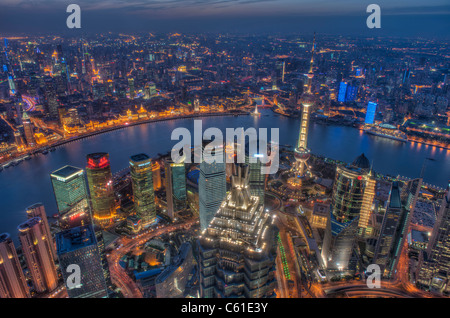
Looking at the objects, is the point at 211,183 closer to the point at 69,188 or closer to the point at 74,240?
the point at 74,240

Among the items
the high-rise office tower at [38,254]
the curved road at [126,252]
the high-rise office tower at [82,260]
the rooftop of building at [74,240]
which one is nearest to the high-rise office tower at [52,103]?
the curved road at [126,252]

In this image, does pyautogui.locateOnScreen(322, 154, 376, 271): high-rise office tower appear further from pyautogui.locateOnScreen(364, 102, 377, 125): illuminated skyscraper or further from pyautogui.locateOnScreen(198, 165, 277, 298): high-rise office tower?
pyautogui.locateOnScreen(364, 102, 377, 125): illuminated skyscraper

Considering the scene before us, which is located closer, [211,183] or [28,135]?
[211,183]

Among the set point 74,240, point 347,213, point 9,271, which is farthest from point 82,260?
point 347,213

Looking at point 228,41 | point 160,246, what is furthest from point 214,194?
point 228,41
